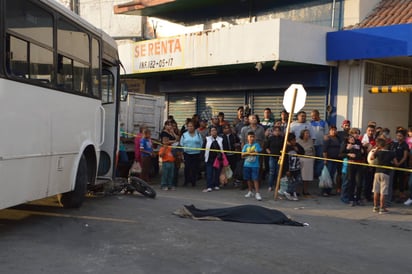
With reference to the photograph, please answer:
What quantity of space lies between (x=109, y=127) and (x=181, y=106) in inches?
370

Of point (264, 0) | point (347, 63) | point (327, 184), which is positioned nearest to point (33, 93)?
point (327, 184)

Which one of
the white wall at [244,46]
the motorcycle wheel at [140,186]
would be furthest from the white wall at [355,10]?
the motorcycle wheel at [140,186]

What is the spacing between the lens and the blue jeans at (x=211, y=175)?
12.3m

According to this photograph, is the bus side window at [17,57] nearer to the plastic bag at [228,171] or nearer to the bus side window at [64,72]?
the bus side window at [64,72]

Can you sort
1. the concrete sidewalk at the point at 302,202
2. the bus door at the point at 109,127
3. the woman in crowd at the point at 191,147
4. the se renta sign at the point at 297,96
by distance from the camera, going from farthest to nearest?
the woman in crowd at the point at 191,147
the se renta sign at the point at 297,96
the concrete sidewalk at the point at 302,202
the bus door at the point at 109,127

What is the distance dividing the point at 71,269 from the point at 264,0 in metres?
12.4

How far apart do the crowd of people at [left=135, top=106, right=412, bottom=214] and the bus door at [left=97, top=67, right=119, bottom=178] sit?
276 cm

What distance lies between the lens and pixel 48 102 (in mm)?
6398

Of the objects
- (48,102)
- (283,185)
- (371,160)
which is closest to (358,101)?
(371,160)

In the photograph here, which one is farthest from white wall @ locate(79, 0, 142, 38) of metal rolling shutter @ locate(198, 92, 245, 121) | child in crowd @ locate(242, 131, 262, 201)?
child in crowd @ locate(242, 131, 262, 201)

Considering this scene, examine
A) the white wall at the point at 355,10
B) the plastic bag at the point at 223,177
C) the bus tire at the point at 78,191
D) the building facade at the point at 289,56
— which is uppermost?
the white wall at the point at 355,10

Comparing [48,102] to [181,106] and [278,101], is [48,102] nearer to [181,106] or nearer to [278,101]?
[278,101]

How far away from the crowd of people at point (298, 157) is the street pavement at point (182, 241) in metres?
1.12

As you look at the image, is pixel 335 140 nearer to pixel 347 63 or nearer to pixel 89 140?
pixel 347 63
